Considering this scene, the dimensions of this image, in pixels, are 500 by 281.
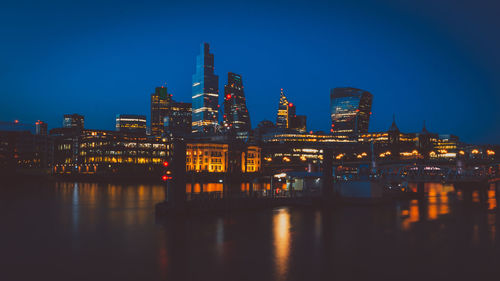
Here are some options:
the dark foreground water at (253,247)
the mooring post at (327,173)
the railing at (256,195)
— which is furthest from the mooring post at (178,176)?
the mooring post at (327,173)

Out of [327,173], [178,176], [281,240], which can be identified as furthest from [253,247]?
[327,173]

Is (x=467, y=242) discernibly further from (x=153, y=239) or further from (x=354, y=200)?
Result: (x=354, y=200)

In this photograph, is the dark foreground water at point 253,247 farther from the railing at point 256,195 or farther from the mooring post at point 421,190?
the mooring post at point 421,190

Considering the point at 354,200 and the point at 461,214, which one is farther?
the point at 354,200

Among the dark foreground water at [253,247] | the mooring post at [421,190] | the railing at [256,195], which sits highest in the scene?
the railing at [256,195]

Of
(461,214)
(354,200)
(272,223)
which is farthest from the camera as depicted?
(354,200)

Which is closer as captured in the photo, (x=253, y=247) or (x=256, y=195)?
(x=253, y=247)

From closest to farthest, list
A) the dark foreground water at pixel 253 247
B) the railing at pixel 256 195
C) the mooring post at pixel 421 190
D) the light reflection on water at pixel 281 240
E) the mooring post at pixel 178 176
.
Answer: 1. the dark foreground water at pixel 253 247
2. the light reflection on water at pixel 281 240
3. the mooring post at pixel 178 176
4. the railing at pixel 256 195
5. the mooring post at pixel 421 190

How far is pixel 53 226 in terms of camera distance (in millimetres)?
41500

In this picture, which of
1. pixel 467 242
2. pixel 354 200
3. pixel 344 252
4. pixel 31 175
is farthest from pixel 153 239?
pixel 31 175

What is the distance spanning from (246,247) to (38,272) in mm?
11544

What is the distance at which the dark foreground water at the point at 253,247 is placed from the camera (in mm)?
23141

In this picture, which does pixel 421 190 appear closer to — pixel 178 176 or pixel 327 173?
pixel 327 173

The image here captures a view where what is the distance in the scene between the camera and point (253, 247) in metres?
29.3
